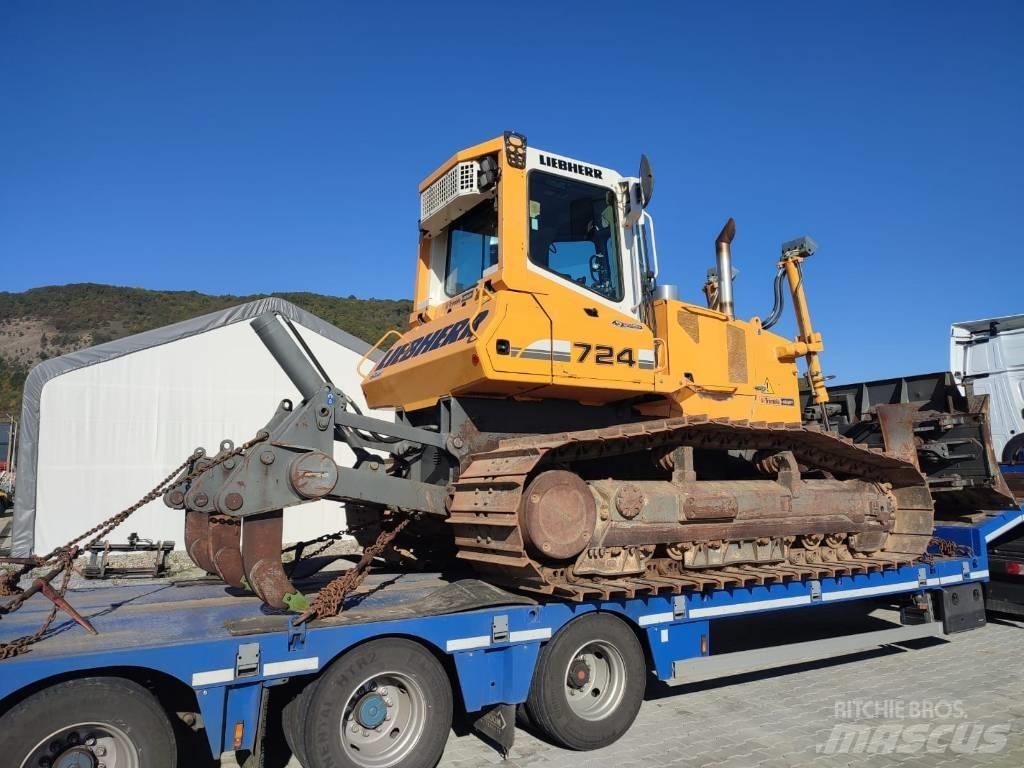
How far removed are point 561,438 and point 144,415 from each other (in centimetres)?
1348

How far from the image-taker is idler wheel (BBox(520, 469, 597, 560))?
4.78 m

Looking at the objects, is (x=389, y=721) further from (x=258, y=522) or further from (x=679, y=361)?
(x=679, y=361)

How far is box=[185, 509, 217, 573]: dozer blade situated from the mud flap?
7.65 ft

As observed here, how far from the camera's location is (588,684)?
5.39 m

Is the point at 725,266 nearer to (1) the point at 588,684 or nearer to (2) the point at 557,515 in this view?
(2) the point at 557,515

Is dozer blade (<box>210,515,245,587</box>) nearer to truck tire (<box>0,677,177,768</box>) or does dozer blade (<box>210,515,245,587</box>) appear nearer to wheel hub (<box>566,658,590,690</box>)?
truck tire (<box>0,677,177,768</box>)

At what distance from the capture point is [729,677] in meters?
6.91

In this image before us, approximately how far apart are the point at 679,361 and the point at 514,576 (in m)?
2.37

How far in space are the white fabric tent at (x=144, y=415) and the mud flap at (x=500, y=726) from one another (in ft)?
34.6

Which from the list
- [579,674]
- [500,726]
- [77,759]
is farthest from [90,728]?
[579,674]

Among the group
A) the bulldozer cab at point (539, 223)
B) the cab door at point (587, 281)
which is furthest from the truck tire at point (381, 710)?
the bulldozer cab at point (539, 223)

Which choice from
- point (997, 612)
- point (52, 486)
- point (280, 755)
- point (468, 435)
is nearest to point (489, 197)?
point (468, 435)

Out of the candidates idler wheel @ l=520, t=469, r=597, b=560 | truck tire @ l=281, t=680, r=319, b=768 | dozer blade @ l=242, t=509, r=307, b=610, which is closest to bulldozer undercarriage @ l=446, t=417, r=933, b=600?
idler wheel @ l=520, t=469, r=597, b=560

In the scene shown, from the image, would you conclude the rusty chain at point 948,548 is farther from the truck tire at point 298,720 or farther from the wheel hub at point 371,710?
the truck tire at point 298,720
